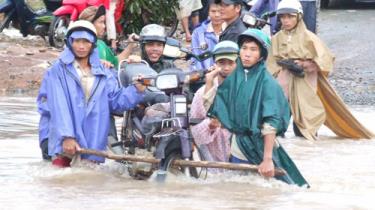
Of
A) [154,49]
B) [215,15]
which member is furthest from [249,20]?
[154,49]

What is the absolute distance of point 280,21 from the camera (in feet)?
39.5

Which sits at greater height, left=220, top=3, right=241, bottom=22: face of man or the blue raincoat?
left=220, top=3, right=241, bottom=22: face of man

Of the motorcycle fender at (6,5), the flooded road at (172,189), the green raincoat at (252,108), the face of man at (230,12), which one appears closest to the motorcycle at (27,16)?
the motorcycle fender at (6,5)

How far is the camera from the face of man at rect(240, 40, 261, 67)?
8008 millimetres

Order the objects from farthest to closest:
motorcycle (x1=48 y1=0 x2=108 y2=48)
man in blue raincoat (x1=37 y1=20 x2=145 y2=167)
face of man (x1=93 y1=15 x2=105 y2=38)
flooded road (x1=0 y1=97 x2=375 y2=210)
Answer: motorcycle (x1=48 y1=0 x2=108 y2=48) < face of man (x1=93 y1=15 x2=105 y2=38) < man in blue raincoat (x1=37 y1=20 x2=145 y2=167) < flooded road (x1=0 y1=97 x2=375 y2=210)

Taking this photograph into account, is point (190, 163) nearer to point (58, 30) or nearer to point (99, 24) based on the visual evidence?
point (99, 24)

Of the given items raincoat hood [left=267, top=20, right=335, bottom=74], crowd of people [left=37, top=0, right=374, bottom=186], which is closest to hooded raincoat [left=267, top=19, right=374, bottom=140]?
raincoat hood [left=267, top=20, right=335, bottom=74]

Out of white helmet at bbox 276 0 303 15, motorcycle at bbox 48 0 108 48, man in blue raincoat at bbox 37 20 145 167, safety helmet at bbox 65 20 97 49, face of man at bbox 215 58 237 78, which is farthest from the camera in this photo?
motorcycle at bbox 48 0 108 48

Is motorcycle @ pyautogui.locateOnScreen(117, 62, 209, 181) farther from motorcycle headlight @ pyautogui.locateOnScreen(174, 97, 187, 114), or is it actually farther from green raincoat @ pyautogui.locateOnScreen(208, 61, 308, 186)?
green raincoat @ pyautogui.locateOnScreen(208, 61, 308, 186)

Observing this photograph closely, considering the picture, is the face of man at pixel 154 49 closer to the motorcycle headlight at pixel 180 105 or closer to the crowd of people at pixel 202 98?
the crowd of people at pixel 202 98

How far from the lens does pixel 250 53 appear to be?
316 inches

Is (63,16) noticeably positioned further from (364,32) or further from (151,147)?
(151,147)

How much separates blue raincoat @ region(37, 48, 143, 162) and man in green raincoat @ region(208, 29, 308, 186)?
2.43 ft

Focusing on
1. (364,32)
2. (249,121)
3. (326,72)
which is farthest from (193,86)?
(364,32)
